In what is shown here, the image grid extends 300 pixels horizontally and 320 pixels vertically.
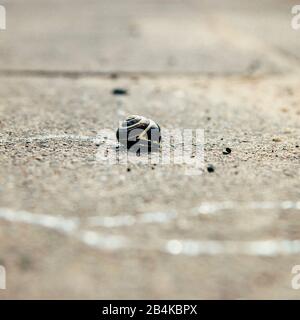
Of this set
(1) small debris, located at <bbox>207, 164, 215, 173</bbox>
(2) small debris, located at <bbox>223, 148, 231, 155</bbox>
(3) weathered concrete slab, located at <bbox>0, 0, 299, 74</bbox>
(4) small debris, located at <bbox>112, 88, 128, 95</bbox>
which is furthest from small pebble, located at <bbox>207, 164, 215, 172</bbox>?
(3) weathered concrete slab, located at <bbox>0, 0, 299, 74</bbox>

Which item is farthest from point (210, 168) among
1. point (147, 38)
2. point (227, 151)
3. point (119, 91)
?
point (147, 38)

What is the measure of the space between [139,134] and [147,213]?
113 centimetres

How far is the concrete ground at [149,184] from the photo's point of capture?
2555 millimetres

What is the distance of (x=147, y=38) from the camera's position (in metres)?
9.72

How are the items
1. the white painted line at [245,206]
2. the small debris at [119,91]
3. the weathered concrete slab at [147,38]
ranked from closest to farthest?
1. the white painted line at [245,206]
2. the small debris at [119,91]
3. the weathered concrete slab at [147,38]

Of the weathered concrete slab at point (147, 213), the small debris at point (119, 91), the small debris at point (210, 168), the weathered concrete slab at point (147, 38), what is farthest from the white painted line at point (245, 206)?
the weathered concrete slab at point (147, 38)

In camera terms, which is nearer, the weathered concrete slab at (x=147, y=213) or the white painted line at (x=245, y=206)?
the weathered concrete slab at (x=147, y=213)

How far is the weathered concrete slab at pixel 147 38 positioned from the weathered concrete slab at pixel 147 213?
2679mm

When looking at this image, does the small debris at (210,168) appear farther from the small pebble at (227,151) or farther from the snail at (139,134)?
the snail at (139,134)

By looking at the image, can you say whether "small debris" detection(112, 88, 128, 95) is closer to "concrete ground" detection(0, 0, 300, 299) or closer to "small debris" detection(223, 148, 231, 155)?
"concrete ground" detection(0, 0, 300, 299)

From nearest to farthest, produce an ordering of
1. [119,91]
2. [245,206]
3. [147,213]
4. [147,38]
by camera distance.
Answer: [147,213]
[245,206]
[119,91]
[147,38]

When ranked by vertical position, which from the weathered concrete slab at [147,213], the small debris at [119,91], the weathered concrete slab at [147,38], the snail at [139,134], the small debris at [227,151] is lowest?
the weathered concrete slab at [147,213]

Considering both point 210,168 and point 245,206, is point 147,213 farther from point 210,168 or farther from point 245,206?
point 210,168
